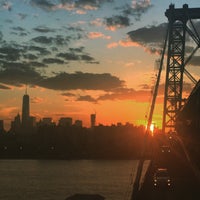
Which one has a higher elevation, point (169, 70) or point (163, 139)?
point (169, 70)

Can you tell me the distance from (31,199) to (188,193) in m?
40.7

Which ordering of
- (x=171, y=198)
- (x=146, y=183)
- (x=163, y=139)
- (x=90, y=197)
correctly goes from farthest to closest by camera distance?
(x=163, y=139)
(x=146, y=183)
(x=171, y=198)
(x=90, y=197)

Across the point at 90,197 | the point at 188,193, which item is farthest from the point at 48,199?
the point at 90,197

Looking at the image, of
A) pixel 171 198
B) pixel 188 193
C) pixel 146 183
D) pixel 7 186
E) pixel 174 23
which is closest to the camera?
pixel 171 198

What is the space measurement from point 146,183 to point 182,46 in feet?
107

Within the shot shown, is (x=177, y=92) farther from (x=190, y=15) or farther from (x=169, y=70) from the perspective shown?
(x=190, y=15)

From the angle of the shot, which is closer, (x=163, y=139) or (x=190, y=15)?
(x=190, y=15)

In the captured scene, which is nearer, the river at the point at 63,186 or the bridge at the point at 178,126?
the bridge at the point at 178,126

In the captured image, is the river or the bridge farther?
the river

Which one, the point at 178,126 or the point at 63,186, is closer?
the point at 178,126

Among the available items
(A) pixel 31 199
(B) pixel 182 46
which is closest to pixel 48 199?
(A) pixel 31 199

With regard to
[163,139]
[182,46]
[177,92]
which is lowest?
[163,139]

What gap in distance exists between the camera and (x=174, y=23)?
68.8m

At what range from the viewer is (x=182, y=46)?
72000 millimetres
